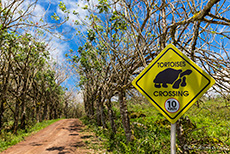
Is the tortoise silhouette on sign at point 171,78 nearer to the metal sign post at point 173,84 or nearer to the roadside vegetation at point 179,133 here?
the metal sign post at point 173,84

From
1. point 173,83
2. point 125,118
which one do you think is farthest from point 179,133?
point 125,118

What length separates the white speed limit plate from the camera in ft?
6.55

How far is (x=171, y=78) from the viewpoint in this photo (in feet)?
6.89

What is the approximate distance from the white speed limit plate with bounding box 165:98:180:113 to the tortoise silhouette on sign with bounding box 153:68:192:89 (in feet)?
0.61

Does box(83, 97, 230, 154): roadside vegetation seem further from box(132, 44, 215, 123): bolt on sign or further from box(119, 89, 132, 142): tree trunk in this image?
box(132, 44, 215, 123): bolt on sign

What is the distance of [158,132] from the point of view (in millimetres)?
10906

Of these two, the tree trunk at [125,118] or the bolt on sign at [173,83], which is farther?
the tree trunk at [125,118]

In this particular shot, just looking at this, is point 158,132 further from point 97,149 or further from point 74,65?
point 74,65

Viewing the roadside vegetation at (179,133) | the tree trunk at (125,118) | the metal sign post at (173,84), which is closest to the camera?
the metal sign post at (173,84)

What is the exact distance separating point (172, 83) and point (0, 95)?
1367 cm

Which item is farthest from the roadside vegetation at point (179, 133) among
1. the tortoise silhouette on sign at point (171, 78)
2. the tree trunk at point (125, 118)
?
the tortoise silhouette on sign at point (171, 78)

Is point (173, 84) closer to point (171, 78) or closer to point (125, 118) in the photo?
point (171, 78)

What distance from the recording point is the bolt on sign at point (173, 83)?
1989 millimetres

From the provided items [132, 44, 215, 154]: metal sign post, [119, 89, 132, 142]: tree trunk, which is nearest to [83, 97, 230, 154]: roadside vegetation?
[119, 89, 132, 142]: tree trunk
